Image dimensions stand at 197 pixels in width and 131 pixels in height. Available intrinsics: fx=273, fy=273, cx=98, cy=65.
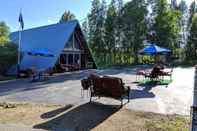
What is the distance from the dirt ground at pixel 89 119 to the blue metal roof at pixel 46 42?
17214 millimetres

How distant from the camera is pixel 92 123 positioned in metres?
7.08

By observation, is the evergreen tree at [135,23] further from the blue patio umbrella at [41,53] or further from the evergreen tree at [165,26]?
the blue patio umbrella at [41,53]

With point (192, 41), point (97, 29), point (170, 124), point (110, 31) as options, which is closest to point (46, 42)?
point (110, 31)

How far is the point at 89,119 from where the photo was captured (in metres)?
7.46

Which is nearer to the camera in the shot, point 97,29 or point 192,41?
point 97,29

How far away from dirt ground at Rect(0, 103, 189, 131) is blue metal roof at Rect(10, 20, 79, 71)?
56.5ft

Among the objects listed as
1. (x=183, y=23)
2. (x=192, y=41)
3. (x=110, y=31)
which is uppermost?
(x=183, y=23)

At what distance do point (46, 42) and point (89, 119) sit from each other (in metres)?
21.6

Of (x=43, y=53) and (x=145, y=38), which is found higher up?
(x=145, y=38)

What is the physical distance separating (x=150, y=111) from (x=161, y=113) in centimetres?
38

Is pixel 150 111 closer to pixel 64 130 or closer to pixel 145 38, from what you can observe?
pixel 64 130

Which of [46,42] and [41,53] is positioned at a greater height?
[46,42]

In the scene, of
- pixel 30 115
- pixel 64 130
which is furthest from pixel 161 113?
pixel 30 115

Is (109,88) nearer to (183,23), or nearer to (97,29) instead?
(97,29)
